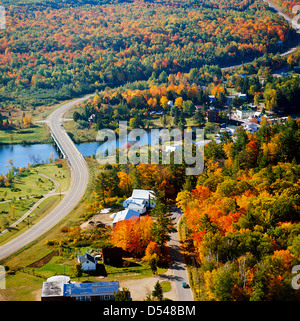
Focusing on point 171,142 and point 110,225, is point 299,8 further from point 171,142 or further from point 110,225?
point 110,225

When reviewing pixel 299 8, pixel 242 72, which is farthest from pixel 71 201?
pixel 299 8


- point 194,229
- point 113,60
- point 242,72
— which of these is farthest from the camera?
point 113,60

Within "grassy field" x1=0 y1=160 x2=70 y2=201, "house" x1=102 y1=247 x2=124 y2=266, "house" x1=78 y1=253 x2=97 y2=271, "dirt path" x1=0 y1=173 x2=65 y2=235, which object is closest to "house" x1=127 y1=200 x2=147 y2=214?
"house" x1=102 y1=247 x2=124 y2=266

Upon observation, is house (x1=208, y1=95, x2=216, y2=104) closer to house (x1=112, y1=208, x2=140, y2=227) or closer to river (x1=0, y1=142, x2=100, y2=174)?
river (x1=0, y1=142, x2=100, y2=174)

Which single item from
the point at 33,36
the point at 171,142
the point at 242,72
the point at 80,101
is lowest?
the point at 171,142

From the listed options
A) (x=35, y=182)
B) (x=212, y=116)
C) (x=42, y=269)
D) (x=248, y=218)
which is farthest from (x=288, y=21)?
(x=42, y=269)

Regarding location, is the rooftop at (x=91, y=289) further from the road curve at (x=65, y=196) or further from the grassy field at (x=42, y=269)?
the road curve at (x=65, y=196)
